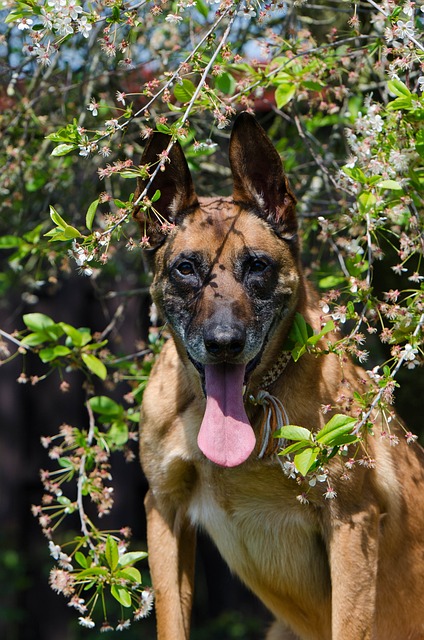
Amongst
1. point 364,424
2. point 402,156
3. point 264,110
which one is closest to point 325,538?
point 364,424

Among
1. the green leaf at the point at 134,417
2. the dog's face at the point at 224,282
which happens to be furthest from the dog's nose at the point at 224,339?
the green leaf at the point at 134,417

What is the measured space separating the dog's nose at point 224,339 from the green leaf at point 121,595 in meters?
0.83

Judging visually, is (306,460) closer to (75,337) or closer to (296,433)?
(296,433)

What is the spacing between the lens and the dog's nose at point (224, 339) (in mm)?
3031

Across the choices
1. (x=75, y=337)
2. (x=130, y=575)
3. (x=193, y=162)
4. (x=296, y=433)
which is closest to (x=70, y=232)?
(x=296, y=433)

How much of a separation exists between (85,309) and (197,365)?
4114mm

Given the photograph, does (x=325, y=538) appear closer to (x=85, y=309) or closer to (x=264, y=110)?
(x=264, y=110)

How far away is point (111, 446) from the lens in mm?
3875

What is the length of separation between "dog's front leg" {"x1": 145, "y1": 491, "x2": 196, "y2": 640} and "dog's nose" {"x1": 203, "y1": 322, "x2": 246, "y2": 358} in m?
0.78

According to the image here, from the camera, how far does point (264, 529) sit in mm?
3480

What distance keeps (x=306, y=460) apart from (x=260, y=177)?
1149 millimetres

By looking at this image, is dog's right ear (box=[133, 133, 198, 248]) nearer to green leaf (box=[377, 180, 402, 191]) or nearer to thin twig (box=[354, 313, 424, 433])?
green leaf (box=[377, 180, 402, 191])

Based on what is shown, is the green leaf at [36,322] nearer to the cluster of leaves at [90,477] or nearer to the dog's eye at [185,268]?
the cluster of leaves at [90,477]

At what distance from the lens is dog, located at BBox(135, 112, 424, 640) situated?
10.4 feet
